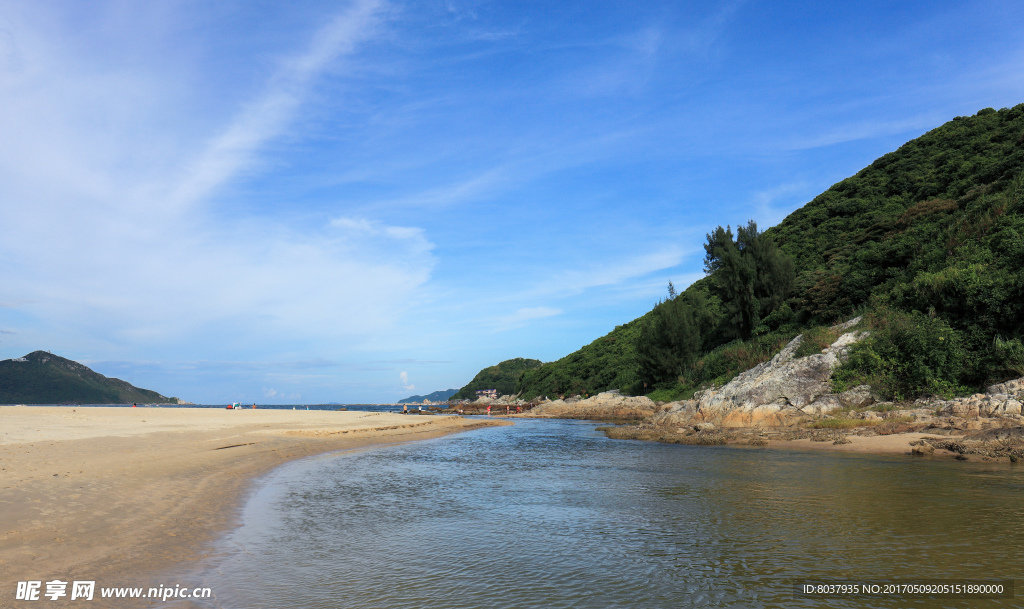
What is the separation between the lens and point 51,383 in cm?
14662

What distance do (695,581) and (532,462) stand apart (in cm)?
1444

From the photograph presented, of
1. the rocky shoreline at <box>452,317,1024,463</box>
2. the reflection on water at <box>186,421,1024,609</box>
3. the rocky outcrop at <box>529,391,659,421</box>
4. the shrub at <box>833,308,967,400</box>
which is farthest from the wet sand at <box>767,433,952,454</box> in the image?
the rocky outcrop at <box>529,391,659,421</box>

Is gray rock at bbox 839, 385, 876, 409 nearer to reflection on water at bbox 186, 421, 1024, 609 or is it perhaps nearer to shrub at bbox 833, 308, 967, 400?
shrub at bbox 833, 308, 967, 400

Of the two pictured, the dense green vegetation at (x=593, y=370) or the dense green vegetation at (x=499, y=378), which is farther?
the dense green vegetation at (x=499, y=378)

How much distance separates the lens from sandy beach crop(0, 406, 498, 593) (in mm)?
6977

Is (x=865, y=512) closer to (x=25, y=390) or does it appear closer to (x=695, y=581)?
(x=695, y=581)

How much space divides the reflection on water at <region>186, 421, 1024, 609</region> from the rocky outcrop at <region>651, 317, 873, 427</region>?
35.1 feet

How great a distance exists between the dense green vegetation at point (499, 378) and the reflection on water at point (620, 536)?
449 ft

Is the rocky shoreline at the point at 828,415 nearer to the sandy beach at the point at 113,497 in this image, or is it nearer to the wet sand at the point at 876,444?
the wet sand at the point at 876,444

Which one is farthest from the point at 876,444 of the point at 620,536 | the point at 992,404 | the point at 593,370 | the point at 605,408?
the point at 593,370

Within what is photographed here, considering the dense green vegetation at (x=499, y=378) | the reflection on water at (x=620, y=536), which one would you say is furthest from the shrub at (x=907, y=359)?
the dense green vegetation at (x=499, y=378)

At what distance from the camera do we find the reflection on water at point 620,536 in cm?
641

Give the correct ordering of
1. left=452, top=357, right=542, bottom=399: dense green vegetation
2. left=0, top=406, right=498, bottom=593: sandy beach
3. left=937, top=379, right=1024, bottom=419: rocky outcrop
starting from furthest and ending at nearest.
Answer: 1. left=452, top=357, right=542, bottom=399: dense green vegetation
2. left=937, top=379, right=1024, bottom=419: rocky outcrop
3. left=0, top=406, right=498, bottom=593: sandy beach

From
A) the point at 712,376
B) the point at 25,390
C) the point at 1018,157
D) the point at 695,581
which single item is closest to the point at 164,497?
the point at 695,581
